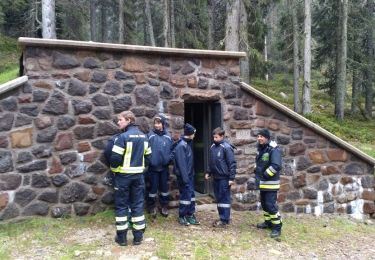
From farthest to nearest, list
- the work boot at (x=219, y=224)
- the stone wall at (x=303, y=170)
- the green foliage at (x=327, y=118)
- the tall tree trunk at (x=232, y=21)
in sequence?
the green foliage at (x=327, y=118) → the tall tree trunk at (x=232, y=21) → the stone wall at (x=303, y=170) → the work boot at (x=219, y=224)

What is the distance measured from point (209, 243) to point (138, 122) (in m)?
2.44

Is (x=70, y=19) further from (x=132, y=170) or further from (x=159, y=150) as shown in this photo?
(x=132, y=170)

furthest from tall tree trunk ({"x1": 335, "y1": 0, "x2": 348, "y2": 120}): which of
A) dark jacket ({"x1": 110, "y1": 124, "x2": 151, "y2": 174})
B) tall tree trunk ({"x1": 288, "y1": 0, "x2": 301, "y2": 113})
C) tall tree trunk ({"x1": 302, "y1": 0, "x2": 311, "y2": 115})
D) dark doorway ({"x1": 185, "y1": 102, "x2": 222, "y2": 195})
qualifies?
dark jacket ({"x1": 110, "y1": 124, "x2": 151, "y2": 174})

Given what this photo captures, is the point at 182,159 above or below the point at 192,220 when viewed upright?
above

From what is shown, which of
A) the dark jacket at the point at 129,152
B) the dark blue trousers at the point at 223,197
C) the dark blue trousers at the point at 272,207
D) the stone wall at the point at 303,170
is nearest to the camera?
the dark jacket at the point at 129,152

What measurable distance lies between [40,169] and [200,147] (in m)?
3.41

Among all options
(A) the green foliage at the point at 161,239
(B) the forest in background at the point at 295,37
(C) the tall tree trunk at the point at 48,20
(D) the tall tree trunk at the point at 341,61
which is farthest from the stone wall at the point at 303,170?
(D) the tall tree trunk at the point at 341,61

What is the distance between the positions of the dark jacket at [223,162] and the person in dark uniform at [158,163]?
77 centimetres

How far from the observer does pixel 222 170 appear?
22.4 feet

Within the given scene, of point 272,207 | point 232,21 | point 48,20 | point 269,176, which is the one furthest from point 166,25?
point 272,207

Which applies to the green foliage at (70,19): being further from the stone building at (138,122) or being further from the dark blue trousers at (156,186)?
the dark blue trousers at (156,186)

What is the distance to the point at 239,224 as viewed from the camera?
7.39 meters

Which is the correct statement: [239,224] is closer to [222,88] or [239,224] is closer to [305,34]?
[222,88]

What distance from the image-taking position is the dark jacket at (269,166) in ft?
21.9
